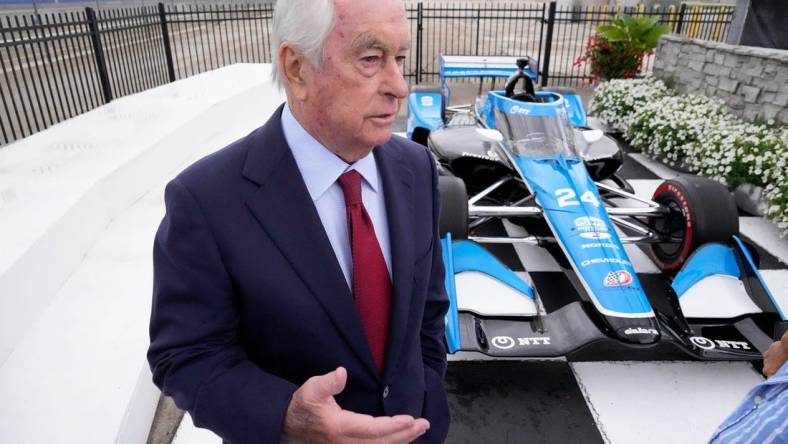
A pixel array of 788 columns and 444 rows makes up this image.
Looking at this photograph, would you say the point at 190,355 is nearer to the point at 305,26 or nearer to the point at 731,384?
the point at 305,26

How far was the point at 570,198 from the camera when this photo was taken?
2959 millimetres

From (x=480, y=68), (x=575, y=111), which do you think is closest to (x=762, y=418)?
(x=575, y=111)

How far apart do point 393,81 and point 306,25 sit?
18 cm

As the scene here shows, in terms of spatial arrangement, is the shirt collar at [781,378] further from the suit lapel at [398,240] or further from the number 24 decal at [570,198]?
the number 24 decal at [570,198]

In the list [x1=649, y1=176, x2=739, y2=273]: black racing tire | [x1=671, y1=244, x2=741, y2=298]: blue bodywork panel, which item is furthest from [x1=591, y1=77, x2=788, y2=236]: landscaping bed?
[x1=671, y1=244, x2=741, y2=298]: blue bodywork panel

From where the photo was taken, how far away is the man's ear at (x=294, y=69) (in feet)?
2.97

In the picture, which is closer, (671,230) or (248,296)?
(248,296)

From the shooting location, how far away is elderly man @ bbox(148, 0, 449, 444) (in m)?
0.87

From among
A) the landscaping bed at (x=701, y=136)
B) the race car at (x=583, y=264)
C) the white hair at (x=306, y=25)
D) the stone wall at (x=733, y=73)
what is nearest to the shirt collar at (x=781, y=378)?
the white hair at (x=306, y=25)

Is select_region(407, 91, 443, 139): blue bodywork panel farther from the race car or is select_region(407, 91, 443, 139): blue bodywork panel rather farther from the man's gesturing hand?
the man's gesturing hand

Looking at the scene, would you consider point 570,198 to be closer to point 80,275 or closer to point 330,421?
point 330,421

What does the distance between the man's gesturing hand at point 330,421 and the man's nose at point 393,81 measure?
1.62 feet

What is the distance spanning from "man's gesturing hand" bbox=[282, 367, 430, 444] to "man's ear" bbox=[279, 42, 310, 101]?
50 centimetres

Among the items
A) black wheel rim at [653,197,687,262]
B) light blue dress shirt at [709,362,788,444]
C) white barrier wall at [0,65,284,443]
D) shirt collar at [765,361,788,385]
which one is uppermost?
shirt collar at [765,361,788,385]
